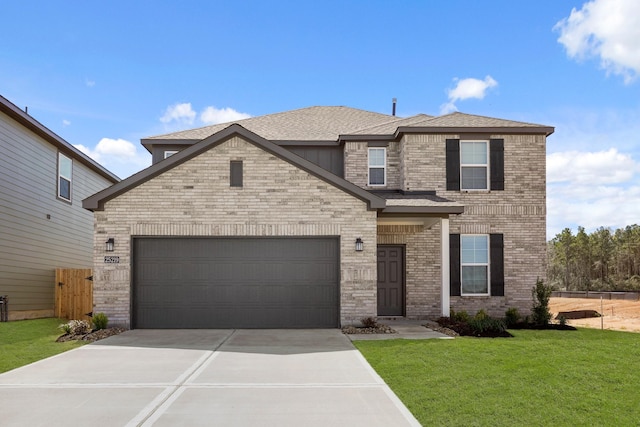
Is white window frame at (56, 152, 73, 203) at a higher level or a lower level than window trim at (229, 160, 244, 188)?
higher

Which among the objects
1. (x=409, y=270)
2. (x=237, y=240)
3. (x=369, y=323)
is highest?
(x=237, y=240)

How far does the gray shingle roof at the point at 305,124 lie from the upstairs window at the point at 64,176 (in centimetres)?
476

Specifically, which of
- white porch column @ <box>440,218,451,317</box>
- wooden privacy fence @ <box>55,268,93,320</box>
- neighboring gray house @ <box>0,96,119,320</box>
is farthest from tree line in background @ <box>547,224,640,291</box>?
wooden privacy fence @ <box>55,268,93,320</box>

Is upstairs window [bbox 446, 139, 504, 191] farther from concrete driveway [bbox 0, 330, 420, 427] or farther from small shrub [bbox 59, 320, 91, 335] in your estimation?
small shrub [bbox 59, 320, 91, 335]

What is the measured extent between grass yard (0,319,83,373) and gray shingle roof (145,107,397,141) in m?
6.60

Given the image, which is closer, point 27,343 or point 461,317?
point 27,343

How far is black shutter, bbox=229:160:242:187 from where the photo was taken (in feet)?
47.1

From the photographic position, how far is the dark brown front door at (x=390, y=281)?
1709 cm

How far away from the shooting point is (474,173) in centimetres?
1750

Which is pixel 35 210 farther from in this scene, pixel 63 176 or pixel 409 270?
pixel 409 270

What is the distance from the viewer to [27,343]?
12.6 metres

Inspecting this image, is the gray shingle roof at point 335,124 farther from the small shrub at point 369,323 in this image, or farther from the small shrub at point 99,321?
the small shrub at point 99,321

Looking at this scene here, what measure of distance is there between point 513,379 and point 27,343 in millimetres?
9866

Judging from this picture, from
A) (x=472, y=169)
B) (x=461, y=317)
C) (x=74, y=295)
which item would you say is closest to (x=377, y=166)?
(x=472, y=169)
